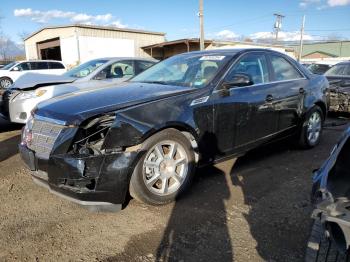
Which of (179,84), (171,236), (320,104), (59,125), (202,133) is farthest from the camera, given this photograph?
(320,104)

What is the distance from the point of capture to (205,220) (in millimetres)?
3451

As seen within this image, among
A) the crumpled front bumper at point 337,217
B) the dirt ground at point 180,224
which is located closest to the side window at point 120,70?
the dirt ground at point 180,224

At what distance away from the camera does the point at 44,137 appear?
11.6ft

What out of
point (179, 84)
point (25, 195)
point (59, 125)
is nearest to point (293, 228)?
point (179, 84)

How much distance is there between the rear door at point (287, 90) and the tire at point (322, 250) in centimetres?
272

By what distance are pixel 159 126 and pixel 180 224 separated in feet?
3.17

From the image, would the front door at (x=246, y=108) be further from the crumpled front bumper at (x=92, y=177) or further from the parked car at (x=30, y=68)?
the parked car at (x=30, y=68)

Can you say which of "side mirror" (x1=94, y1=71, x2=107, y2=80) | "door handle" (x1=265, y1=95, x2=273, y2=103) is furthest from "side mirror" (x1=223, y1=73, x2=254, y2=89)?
"side mirror" (x1=94, y1=71, x2=107, y2=80)

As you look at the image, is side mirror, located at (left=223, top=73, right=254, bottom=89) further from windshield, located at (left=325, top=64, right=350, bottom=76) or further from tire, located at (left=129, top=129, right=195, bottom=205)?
windshield, located at (left=325, top=64, right=350, bottom=76)

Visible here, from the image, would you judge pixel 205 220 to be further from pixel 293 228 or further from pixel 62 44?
pixel 62 44

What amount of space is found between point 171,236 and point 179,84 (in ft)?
6.23

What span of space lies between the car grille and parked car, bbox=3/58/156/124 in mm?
2185

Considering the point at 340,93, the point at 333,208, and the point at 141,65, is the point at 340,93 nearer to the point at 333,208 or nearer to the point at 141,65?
the point at 141,65

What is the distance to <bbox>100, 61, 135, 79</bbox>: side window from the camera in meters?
8.12
